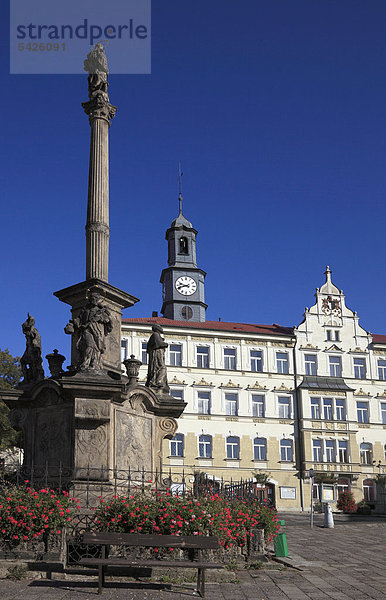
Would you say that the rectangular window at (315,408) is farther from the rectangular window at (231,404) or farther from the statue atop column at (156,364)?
the statue atop column at (156,364)

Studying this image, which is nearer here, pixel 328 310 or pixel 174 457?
pixel 174 457

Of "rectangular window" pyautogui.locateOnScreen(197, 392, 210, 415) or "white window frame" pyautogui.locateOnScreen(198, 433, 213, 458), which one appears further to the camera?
"rectangular window" pyautogui.locateOnScreen(197, 392, 210, 415)

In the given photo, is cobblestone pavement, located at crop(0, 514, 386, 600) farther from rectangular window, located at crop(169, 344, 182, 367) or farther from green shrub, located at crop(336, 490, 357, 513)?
rectangular window, located at crop(169, 344, 182, 367)

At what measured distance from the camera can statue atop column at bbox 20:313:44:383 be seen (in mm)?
14547

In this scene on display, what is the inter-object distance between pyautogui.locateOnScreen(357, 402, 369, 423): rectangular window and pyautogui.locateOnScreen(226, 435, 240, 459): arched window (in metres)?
9.42

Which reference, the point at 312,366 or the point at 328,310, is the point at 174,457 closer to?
the point at 312,366

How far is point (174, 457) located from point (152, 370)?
97.2 ft

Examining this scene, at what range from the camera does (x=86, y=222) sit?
15.4 m

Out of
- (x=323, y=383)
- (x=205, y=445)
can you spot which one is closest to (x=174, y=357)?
(x=205, y=445)

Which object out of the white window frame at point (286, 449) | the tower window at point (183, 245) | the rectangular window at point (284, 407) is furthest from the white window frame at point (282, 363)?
the tower window at point (183, 245)

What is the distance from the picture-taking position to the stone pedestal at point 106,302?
1398 cm

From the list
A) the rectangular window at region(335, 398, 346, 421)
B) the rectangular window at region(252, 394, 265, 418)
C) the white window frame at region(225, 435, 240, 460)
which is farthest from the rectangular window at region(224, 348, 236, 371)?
the rectangular window at region(335, 398, 346, 421)

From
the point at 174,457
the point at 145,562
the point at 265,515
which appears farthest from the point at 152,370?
the point at 174,457

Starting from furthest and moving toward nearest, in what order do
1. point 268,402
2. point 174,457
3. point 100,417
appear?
point 268,402 → point 174,457 → point 100,417
